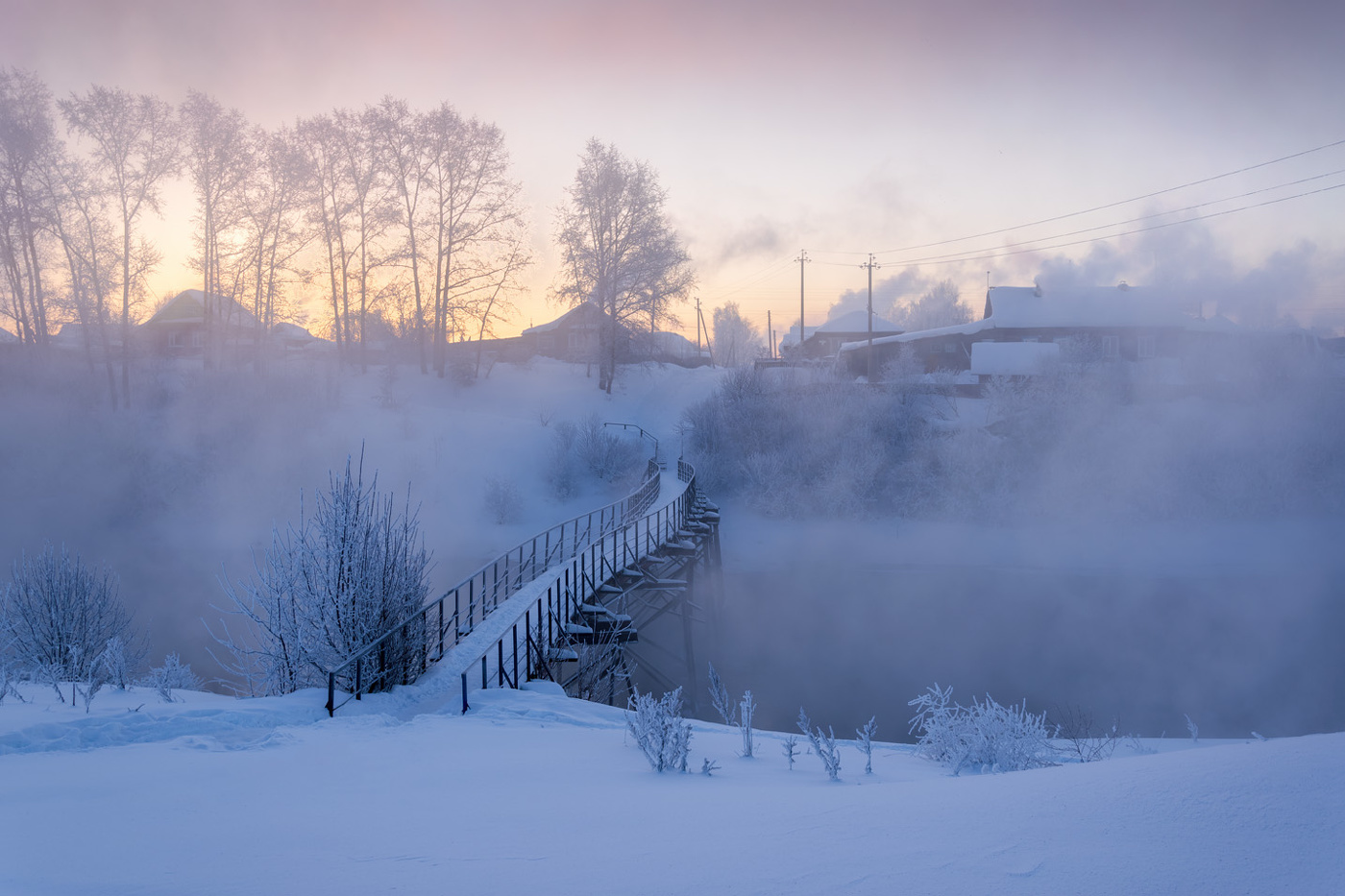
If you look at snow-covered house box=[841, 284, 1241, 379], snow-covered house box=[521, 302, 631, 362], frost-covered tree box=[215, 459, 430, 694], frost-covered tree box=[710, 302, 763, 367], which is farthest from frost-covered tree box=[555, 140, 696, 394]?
frost-covered tree box=[710, 302, 763, 367]

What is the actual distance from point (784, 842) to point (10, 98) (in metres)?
33.8

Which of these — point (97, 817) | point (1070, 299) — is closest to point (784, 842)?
point (97, 817)

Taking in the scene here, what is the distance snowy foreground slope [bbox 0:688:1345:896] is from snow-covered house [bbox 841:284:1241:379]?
3515 centimetres

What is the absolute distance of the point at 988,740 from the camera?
5086 millimetres

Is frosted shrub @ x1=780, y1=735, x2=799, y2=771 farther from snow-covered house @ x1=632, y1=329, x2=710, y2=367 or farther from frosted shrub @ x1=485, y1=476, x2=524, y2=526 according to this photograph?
snow-covered house @ x1=632, y1=329, x2=710, y2=367

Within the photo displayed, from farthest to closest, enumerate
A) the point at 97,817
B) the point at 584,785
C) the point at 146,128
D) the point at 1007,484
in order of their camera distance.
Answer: the point at 1007,484, the point at 146,128, the point at 584,785, the point at 97,817

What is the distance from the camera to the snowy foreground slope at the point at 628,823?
261 centimetres

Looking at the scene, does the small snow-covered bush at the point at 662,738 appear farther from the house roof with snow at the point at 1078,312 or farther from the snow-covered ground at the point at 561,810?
the house roof with snow at the point at 1078,312

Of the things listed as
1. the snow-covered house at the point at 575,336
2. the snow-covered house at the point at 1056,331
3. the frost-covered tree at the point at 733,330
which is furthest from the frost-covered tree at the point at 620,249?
the frost-covered tree at the point at 733,330

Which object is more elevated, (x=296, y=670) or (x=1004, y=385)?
(x=1004, y=385)

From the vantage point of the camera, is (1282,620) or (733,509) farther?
(733,509)

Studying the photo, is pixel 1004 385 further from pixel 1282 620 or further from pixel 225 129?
pixel 225 129

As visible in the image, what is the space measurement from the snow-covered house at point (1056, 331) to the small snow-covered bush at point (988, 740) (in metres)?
33.2

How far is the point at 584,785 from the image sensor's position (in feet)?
14.4
